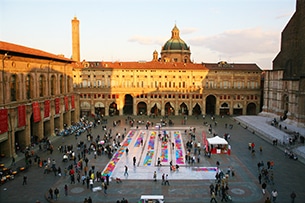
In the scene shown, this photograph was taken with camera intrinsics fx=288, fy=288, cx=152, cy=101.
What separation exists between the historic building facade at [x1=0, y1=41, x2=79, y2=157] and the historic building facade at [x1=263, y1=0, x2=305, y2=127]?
3823cm

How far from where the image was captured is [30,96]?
124ft

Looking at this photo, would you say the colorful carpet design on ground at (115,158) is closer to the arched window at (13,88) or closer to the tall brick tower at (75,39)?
the arched window at (13,88)

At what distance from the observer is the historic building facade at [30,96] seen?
1235 inches

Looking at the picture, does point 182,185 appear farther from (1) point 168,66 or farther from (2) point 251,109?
(2) point 251,109

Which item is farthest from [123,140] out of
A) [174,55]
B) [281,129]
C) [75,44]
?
[174,55]

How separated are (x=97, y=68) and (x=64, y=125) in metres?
20.7

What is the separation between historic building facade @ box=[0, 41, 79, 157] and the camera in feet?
103

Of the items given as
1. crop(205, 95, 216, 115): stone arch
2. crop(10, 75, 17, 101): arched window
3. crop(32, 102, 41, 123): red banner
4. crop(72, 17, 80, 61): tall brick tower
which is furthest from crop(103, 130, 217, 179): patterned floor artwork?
crop(72, 17, 80, 61): tall brick tower

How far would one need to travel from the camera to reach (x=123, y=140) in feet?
135

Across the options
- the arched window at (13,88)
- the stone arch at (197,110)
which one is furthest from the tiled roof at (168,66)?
the arched window at (13,88)

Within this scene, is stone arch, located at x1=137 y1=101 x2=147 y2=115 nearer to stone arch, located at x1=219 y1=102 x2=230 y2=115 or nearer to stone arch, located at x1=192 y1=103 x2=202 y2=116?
stone arch, located at x1=192 y1=103 x2=202 y2=116

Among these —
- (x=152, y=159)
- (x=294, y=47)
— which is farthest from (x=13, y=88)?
(x=294, y=47)

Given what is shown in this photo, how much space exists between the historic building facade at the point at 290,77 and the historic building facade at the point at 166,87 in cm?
689

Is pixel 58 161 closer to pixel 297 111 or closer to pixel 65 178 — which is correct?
pixel 65 178
